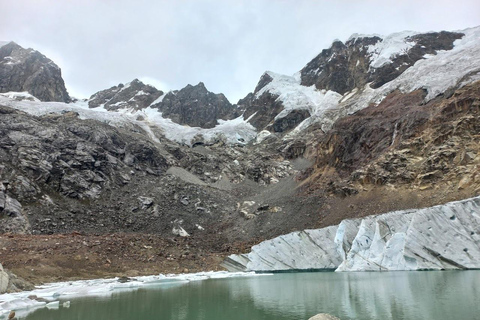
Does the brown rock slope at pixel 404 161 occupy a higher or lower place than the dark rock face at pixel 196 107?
lower

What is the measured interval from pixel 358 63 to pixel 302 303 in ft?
383

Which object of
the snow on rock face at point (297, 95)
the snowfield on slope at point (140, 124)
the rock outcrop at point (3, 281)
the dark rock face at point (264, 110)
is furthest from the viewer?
the dark rock face at point (264, 110)

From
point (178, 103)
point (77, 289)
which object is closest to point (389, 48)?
point (178, 103)

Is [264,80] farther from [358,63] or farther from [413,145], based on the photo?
[413,145]

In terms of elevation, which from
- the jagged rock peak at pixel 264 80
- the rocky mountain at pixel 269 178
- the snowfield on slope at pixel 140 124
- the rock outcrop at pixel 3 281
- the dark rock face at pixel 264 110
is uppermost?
the jagged rock peak at pixel 264 80

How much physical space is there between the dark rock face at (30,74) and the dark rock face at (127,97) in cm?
2645

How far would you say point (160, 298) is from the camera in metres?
18.8

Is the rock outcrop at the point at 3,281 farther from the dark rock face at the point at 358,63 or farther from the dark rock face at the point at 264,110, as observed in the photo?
the dark rock face at the point at 358,63

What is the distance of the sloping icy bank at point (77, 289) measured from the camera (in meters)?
15.1

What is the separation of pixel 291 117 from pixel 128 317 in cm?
10190

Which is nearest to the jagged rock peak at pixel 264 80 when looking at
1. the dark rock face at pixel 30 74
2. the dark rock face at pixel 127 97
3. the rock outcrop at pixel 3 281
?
the dark rock face at pixel 127 97

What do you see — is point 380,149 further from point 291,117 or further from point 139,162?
point 291,117

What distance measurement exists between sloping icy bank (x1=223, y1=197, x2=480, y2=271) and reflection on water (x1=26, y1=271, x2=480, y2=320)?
7113 millimetres

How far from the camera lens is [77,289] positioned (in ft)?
68.2
